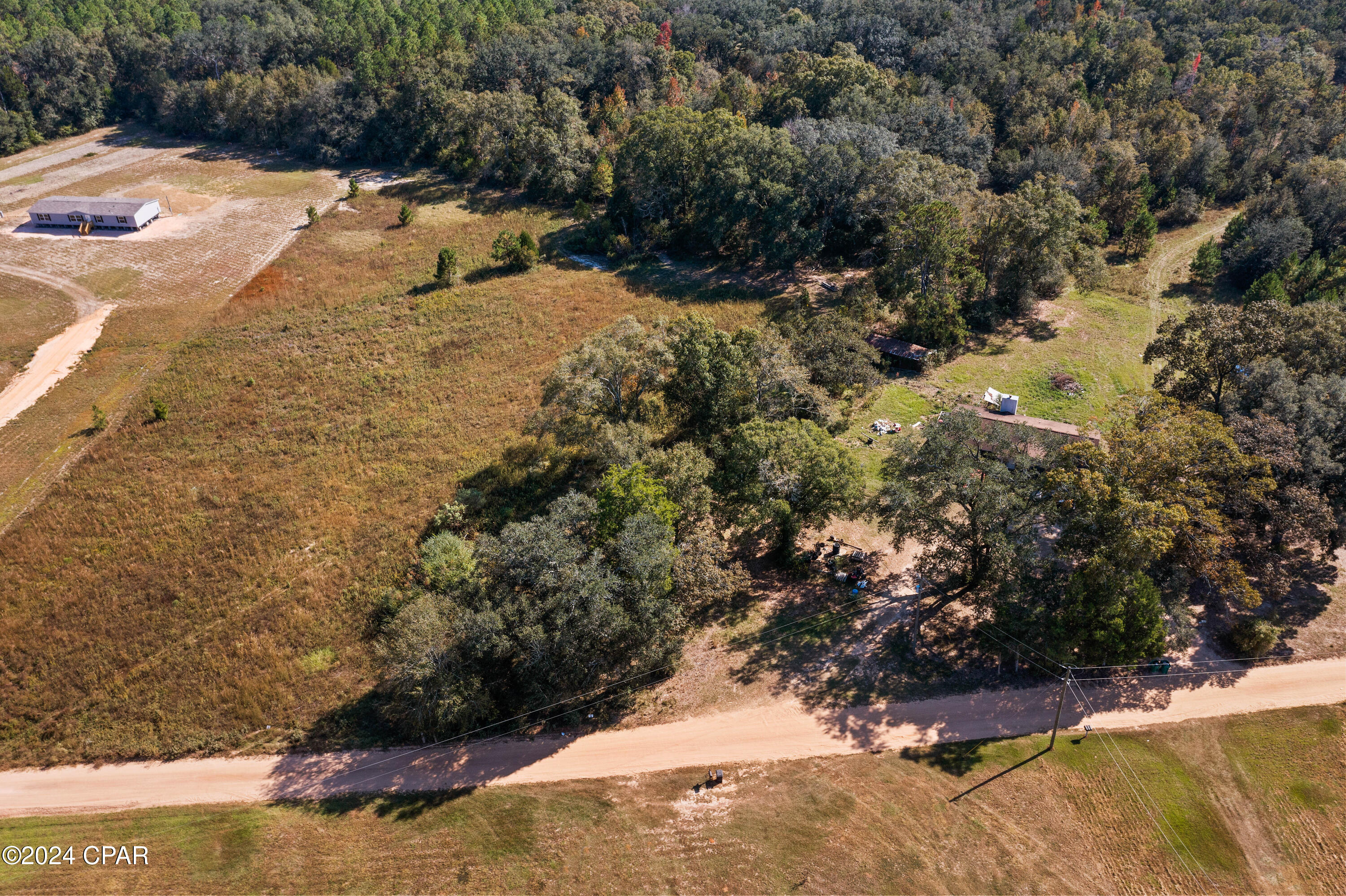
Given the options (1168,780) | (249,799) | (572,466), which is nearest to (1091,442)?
(1168,780)

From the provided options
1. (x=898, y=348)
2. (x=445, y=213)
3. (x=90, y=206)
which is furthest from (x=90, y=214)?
(x=898, y=348)

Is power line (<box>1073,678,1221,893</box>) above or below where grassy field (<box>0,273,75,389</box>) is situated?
below

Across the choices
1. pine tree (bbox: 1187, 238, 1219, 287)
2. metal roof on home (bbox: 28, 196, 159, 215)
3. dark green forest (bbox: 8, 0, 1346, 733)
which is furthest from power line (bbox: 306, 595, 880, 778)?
metal roof on home (bbox: 28, 196, 159, 215)

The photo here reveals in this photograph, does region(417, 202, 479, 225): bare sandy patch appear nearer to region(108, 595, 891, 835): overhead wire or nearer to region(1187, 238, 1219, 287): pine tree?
region(108, 595, 891, 835): overhead wire

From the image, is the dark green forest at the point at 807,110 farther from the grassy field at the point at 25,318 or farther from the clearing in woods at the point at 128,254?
the grassy field at the point at 25,318

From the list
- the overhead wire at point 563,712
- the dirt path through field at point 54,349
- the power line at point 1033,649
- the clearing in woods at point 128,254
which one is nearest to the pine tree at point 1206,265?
the power line at point 1033,649

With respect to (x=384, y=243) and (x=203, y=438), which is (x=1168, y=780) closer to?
(x=203, y=438)

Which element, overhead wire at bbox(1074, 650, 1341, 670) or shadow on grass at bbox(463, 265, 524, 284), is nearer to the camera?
overhead wire at bbox(1074, 650, 1341, 670)
